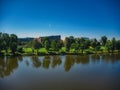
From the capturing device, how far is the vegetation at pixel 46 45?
527cm

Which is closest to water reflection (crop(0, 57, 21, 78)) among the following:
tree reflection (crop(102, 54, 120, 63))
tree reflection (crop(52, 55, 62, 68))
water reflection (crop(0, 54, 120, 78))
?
water reflection (crop(0, 54, 120, 78))

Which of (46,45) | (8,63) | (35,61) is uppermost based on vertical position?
(46,45)

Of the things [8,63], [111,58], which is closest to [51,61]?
[8,63]

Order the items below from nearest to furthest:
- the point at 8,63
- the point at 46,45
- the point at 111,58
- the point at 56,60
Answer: the point at 46,45, the point at 8,63, the point at 56,60, the point at 111,58

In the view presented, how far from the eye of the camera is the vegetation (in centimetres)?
527

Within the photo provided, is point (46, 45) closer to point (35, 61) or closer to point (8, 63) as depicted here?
point (35, 61)

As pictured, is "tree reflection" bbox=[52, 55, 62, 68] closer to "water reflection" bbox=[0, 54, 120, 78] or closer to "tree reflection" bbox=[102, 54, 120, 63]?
"water reflection" bbox=[0, 54, 120, 78]

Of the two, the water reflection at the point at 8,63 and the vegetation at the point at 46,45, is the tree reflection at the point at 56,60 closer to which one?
Answer: the vegetation at the point at 46,45

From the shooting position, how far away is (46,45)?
5918mm

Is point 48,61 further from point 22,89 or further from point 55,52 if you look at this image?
point 22,89

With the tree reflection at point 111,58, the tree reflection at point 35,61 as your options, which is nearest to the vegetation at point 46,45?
the tree reflection at point 35,61

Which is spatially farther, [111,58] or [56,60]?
[111,58]

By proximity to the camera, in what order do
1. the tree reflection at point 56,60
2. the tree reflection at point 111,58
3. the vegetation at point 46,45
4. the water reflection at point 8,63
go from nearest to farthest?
the vegetation at point 46,45 < the water reflection at point 8,63 < the tree reflection at point 56,60 < the tree reflection at point 111,58

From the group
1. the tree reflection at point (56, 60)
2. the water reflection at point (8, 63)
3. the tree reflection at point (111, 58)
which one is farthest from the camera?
the tree reflection at point (111, 58)
